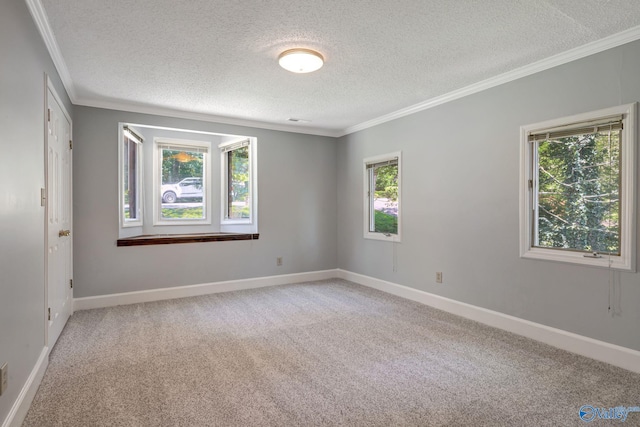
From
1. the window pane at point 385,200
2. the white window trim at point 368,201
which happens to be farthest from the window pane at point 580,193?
the window pane at point 385,200

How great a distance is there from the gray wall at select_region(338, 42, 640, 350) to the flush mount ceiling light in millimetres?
1814

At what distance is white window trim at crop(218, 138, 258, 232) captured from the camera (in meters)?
5.12

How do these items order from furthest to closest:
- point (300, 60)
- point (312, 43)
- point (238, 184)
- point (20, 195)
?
point (238, 184), point (300, 60), point (312, 43), point (20, 195)

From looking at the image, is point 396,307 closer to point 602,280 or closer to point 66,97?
point 602,280

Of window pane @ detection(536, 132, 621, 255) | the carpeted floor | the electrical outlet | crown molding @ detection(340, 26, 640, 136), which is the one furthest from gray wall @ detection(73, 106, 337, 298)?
window pane @ detection(536, 132, 621, 255)

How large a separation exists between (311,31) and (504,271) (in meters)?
2.75

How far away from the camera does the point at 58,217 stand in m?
3.09

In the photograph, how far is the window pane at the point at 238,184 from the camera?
17.4ft

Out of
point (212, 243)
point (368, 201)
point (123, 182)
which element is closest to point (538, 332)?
point (368, 201)

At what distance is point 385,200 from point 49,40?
3.85 m

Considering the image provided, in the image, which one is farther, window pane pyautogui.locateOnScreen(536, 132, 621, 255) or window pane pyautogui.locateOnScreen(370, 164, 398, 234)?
window pane pyautogui.locateOnScreen(370, 164, 398, 234)

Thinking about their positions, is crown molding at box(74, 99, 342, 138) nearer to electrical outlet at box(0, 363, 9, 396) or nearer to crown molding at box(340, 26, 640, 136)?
crown molding at box(340, 26, 640, 136)

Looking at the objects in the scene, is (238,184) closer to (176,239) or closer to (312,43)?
(176,239)

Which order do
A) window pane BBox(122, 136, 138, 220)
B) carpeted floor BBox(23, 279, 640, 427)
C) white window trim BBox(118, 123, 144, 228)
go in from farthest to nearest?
window pane BBox(122, 136, 138, 220)
white window trim BBox(118, 123, 144, 228)
carpeted floor BBox(23, 279, 640, 427)
